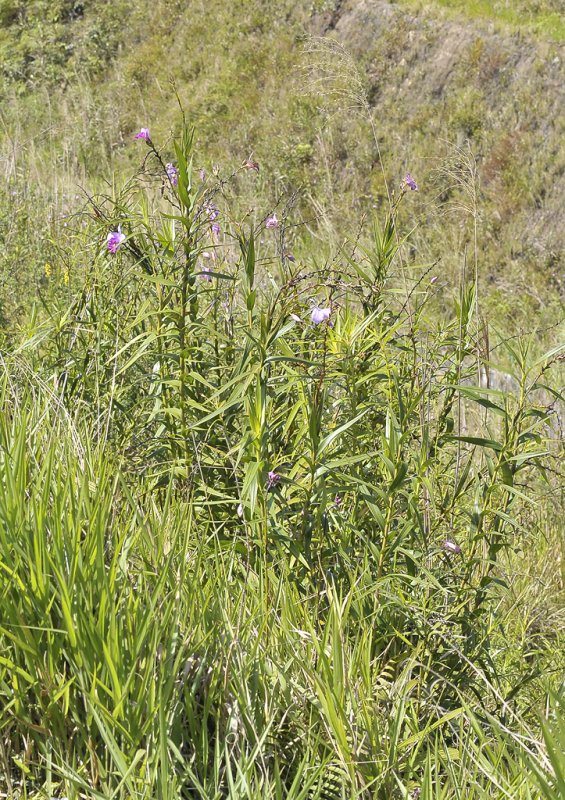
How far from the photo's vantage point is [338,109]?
981cm

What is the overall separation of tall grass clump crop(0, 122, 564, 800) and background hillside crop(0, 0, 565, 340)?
4069 mm

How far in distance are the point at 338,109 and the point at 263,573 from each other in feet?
27.8

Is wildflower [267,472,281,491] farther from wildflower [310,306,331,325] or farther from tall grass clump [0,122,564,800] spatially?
wildflower [310,306,331,325]

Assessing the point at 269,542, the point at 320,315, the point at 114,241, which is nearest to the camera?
the point at 320,315

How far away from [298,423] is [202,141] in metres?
12.2

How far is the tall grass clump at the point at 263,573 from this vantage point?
1711mm

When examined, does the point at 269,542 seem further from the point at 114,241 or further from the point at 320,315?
the point at 114,241

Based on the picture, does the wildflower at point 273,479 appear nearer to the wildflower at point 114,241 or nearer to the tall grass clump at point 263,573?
the tall grass clump at point 263,573

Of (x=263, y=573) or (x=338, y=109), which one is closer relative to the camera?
(x=263, y=573)

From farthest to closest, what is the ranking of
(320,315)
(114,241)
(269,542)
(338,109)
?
(338,109), (114,241), (269,542), (320,315)

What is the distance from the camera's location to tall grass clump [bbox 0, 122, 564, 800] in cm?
171

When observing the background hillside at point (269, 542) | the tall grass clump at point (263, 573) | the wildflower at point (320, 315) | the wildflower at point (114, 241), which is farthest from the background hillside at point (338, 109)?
the wildflower at point (320, 315)

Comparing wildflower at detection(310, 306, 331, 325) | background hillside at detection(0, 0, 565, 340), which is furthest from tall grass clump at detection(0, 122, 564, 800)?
background hillside at detection(0, 0, 565, 340)

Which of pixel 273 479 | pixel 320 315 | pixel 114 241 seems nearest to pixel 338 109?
pixel 114 241
